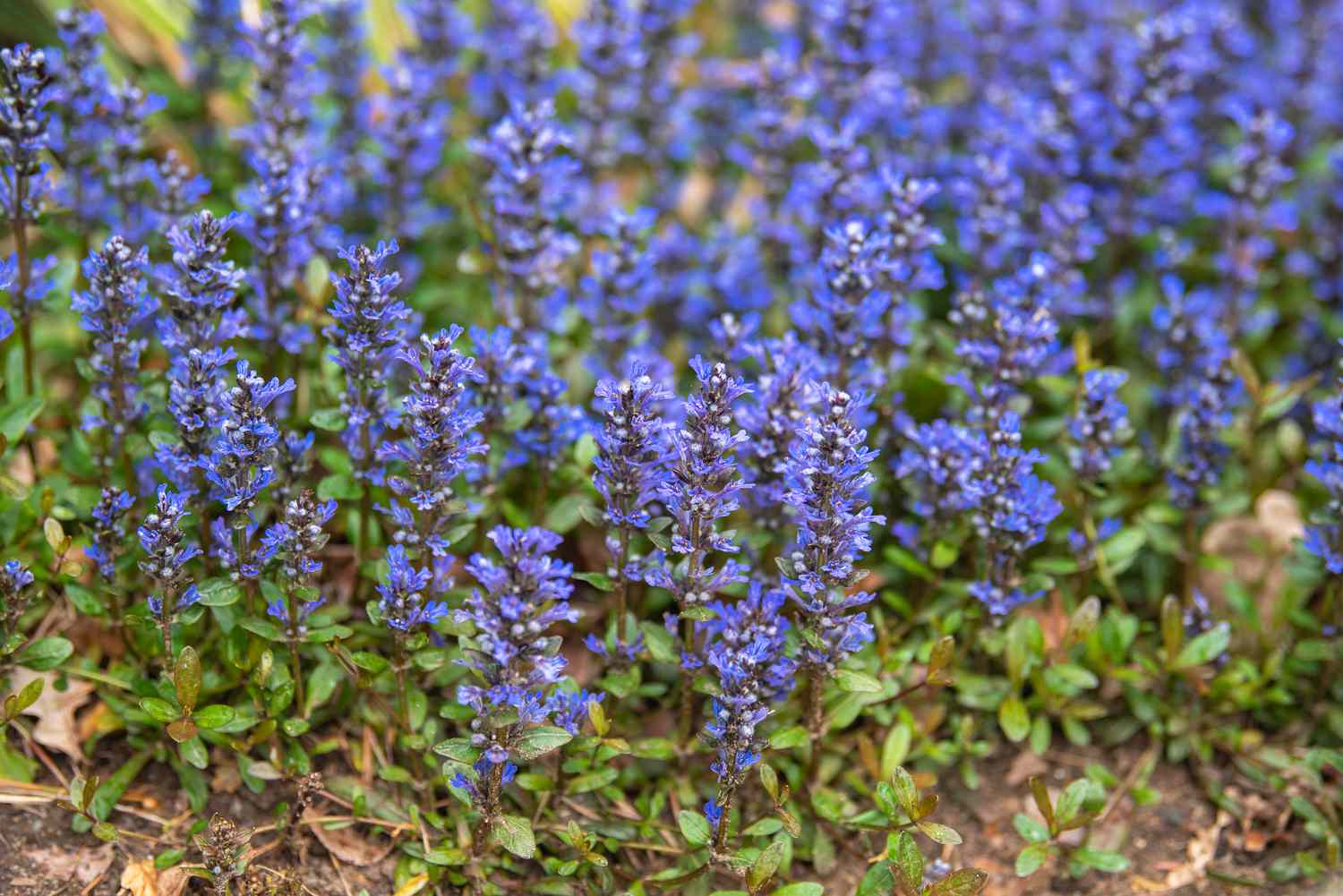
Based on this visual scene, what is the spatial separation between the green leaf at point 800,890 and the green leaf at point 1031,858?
803 mm

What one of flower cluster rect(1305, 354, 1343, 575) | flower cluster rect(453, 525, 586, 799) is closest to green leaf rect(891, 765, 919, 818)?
flower cluster rect(453, 525, 586, 799)

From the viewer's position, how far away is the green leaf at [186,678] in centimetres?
437

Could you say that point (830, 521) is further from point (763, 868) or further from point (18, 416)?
point (18, 416)

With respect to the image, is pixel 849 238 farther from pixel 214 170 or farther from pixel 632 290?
pixel 214 170

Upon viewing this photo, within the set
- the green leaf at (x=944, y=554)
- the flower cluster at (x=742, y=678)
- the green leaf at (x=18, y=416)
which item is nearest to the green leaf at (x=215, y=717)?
the green leaf at (x=18, y=416)

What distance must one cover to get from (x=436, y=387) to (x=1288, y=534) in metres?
4.38

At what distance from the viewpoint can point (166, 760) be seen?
4.96 metres

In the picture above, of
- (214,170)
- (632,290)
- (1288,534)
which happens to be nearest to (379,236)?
(214,170)

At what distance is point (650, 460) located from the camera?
4523mm

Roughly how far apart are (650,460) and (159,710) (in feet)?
6.29

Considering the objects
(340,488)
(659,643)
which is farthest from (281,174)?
(659,643)

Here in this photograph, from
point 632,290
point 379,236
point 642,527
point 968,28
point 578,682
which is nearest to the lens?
point 642,527

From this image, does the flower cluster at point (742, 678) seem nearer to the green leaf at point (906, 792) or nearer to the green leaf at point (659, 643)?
the green leaf at point (659, 643)

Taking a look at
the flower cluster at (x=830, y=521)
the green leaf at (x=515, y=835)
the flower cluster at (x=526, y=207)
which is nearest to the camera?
the flower cluster at (x=830, y=521)
